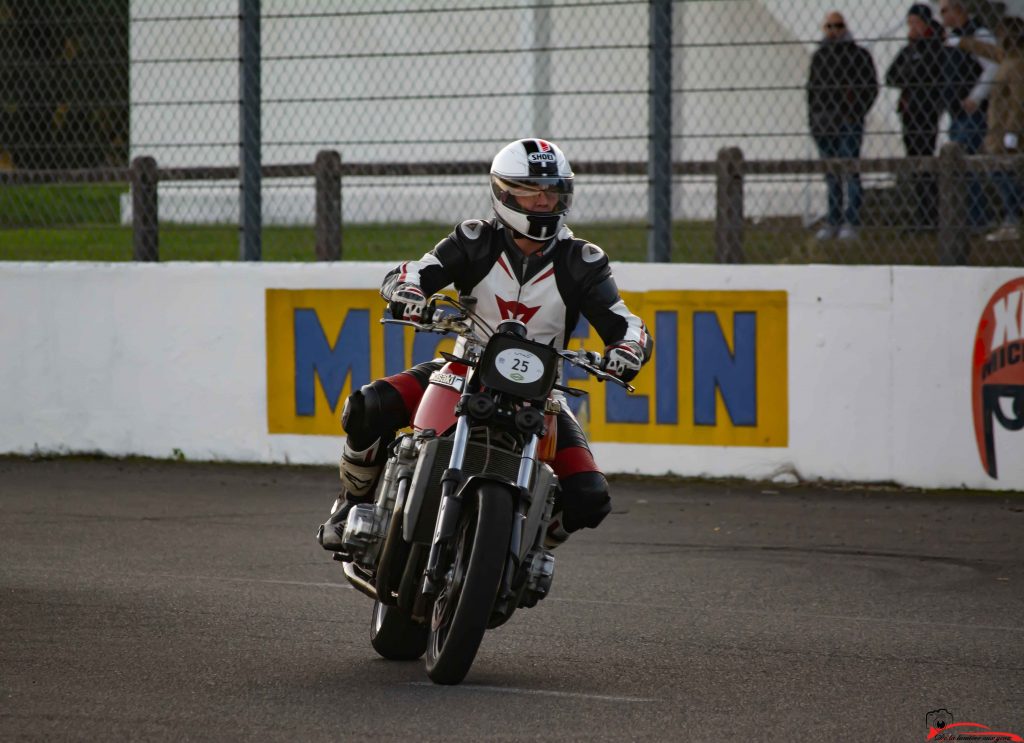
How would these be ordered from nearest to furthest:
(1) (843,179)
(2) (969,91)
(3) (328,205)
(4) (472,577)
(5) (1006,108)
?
(4) (472,577), (2) (969,91), (1) (843,179), (5) (1006,108), (3) (328,205)

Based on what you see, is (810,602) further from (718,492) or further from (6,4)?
(6,4)

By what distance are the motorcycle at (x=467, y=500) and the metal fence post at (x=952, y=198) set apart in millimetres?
4946

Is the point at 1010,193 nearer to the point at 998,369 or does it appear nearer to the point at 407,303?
the point at 998,369

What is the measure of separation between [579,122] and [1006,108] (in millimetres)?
3047

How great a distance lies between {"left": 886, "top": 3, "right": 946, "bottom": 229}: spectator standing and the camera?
10.3m

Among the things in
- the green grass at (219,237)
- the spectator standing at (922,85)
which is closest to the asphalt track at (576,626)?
the green grass at (219,237)

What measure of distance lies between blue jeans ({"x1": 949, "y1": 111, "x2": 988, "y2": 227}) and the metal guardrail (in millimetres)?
45

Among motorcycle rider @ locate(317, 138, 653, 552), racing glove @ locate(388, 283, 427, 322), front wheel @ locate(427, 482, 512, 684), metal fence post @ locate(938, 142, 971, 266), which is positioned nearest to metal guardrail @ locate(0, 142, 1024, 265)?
metal fence post @ locate(938, 142, 971, 266)

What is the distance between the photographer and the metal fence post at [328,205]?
1135 cm

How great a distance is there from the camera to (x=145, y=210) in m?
11.8

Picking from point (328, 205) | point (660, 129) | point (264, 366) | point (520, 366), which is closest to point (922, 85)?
point (660, 129)

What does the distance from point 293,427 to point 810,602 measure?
4.60 metres

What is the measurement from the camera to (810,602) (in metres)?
7.06

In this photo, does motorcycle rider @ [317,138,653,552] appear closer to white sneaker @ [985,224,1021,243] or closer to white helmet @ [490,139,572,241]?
white helmet @ [490,139,572,241]
